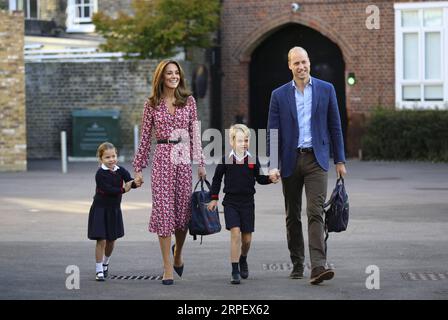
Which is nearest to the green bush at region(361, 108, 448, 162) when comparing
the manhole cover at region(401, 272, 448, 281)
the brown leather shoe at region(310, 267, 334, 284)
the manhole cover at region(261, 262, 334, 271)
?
the manhole cover at region(261, 262, 334, 271)

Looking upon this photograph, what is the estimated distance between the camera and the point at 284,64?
3353cm

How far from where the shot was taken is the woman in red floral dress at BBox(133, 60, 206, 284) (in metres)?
11.0

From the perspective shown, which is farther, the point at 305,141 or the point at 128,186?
the point at 128,186

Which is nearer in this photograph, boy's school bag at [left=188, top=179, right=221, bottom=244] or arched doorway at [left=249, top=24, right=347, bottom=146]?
boy's school bag at [left=188, top=179, right=221, bottom=244]

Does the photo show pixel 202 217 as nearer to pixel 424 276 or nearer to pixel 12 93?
Answer: pixel 424 276

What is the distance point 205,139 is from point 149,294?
839 inches

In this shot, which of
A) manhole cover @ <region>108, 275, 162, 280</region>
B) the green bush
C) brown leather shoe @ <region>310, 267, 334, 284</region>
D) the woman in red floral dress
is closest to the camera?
brown leather shoe @ <region>310, 267, 334, 284</region>

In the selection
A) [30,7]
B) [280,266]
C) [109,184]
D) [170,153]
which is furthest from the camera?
[30,7]

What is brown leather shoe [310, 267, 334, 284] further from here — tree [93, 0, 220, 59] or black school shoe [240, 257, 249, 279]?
tree [93, 0, 220, 59]

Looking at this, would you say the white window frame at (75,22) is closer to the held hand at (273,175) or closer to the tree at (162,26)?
the tree at (162,26)

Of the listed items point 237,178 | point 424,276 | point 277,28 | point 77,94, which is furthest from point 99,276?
point 277,28

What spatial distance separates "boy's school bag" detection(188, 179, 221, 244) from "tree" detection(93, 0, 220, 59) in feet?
Result: 66.3

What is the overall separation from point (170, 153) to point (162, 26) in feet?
67.8
